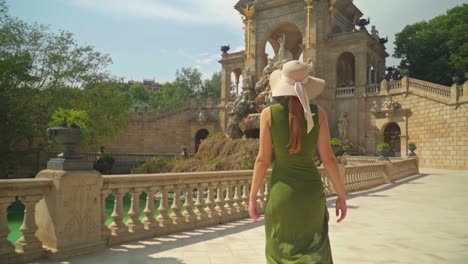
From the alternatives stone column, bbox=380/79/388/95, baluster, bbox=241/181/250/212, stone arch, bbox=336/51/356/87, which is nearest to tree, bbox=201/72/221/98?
stone arch, bbox=336/51/356/87

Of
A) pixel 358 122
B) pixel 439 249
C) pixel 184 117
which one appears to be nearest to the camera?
pixel 439 249

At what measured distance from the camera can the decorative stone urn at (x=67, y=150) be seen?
15.3 feet

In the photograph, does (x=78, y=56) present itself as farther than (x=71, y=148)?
Yes

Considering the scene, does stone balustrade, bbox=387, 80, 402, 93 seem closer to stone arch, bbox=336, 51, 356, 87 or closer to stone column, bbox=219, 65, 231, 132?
stone arch, bbox=336, 51, 356, 87

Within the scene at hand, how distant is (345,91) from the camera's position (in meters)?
32.8

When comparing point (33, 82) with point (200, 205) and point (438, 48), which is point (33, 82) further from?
point (438, 48)

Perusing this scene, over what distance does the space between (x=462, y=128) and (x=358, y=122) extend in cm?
831

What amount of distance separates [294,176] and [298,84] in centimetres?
76

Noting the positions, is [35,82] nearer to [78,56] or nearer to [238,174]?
[78,56]

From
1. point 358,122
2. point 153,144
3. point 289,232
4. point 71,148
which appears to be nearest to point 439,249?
point 289,232

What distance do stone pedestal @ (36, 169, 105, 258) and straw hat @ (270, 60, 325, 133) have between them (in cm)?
321

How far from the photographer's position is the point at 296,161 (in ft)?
9.15

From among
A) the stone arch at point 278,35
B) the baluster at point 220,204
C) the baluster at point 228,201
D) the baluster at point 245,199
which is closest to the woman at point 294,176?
the baluster at point 220,204

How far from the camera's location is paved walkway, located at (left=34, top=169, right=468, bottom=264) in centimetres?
468
